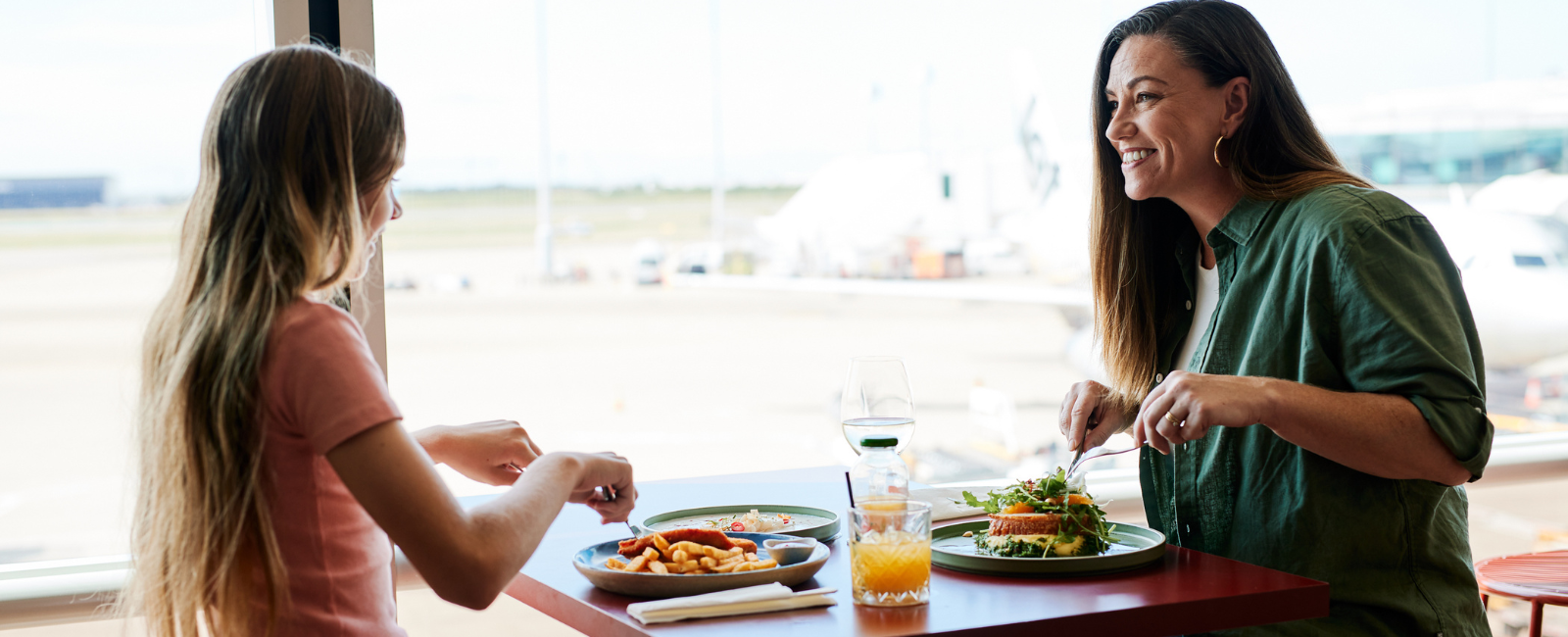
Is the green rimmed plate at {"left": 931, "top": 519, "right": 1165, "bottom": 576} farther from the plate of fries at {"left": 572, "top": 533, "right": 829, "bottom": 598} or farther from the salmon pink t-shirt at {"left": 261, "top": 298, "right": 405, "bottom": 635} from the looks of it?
the salmon pink t-shirt at {"left": 261, "top": 298, "right": 405, "bottom": 635}

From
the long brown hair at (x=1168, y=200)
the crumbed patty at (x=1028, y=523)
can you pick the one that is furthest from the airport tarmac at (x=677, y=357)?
the crumbed patty at (x=1028, y=523)

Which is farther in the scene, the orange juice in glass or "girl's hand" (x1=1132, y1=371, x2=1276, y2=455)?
"girl's hand" (x1=1132, y1=371, x2=1276, y2=455)

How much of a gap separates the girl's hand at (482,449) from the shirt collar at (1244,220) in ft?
3.17

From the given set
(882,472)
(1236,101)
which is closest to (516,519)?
(882,472)

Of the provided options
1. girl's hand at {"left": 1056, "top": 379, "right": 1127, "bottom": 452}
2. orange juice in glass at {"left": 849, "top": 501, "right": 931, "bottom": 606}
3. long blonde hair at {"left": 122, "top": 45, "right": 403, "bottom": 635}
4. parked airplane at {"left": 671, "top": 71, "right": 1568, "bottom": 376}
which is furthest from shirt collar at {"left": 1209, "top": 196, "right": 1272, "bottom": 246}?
parked airplane at {"left": 671, "top": 71, "right": 1568, "bottom": 376}

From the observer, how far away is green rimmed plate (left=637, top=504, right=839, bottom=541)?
1.42 metres

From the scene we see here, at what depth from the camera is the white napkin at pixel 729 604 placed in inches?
41.1

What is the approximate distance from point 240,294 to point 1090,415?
1.15 meters

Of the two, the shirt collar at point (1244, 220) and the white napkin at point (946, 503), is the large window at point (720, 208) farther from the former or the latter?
the white napkin at point (946, 503)

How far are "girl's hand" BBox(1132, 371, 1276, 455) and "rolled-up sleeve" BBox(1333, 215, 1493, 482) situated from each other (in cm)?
Result: 15

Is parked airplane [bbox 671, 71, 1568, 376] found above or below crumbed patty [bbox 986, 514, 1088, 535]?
above

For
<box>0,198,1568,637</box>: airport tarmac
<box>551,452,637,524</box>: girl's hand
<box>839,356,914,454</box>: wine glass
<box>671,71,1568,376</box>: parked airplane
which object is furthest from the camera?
<box>0,198,1568,637</box>: airport tarmac

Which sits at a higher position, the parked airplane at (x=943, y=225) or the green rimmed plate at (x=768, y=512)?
the parked airplane at (x=943, y=225)

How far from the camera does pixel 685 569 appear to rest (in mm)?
1179
